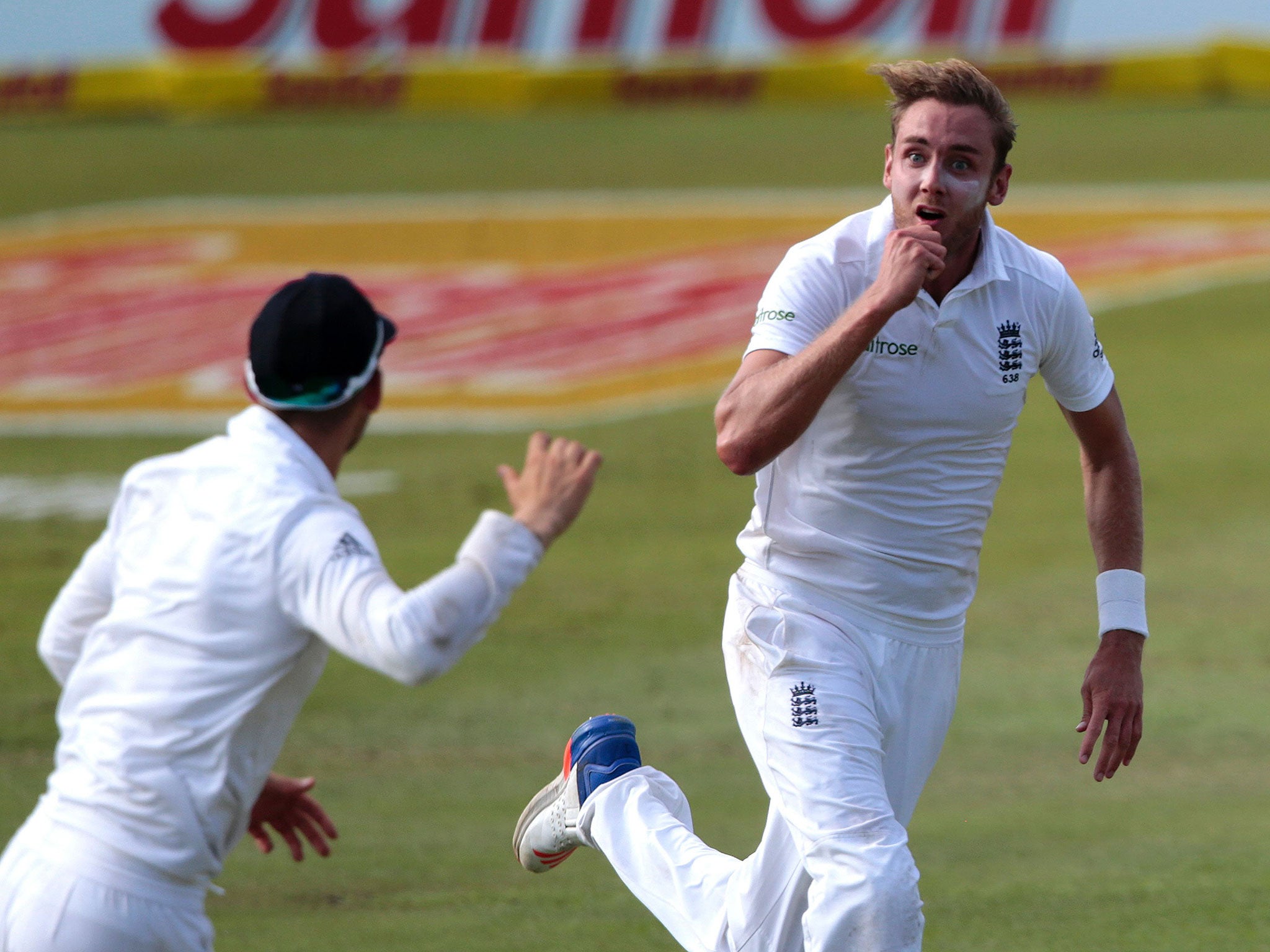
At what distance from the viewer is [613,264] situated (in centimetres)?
1961

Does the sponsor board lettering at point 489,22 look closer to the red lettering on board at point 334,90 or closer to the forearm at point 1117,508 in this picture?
the red lettering on board at point 334,90

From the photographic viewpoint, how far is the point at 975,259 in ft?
15.8

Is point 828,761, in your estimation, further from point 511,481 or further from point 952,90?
point 952,90

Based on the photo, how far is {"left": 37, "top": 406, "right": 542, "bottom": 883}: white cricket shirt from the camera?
350 cm

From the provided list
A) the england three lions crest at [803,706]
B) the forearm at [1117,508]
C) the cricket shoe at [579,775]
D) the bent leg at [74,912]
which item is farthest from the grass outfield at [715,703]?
the bent leg at [74,912]

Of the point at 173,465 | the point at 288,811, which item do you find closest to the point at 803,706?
the point at 288,811

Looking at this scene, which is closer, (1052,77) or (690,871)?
(690,871)

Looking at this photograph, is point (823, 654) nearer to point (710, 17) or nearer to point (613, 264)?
point (613, 264)

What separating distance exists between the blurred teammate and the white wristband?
6.58ft

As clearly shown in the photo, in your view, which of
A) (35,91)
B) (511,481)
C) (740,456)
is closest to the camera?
(511,481)

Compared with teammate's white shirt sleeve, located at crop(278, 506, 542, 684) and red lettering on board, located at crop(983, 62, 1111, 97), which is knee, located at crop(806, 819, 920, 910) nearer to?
teammate's white shirt sleeve, located at crop(278, 506, 542, 684)

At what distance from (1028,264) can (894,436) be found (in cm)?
66

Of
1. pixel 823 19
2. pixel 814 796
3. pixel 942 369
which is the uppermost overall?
pixel 823 19

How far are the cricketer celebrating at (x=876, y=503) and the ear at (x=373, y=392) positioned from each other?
933 millimetres
